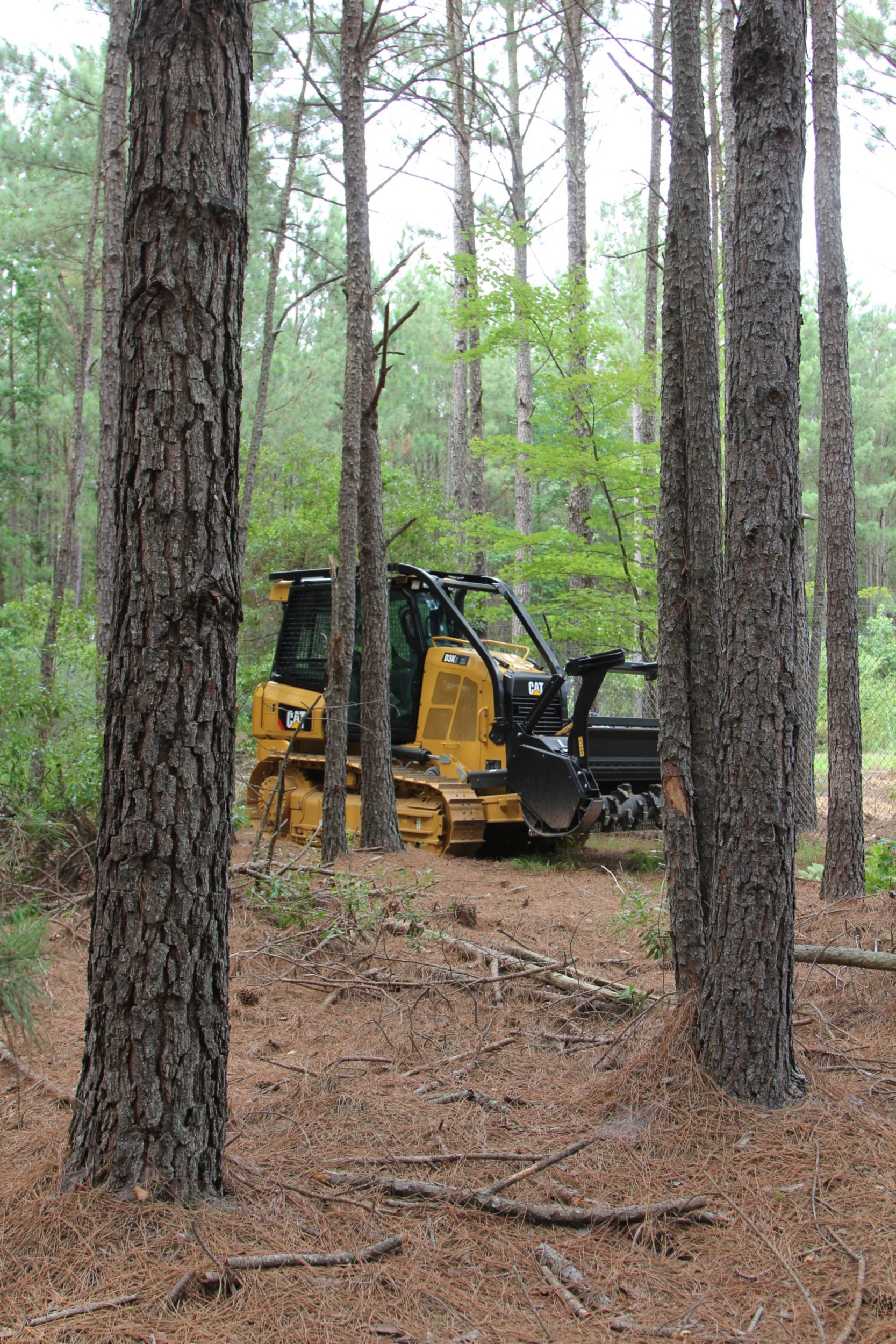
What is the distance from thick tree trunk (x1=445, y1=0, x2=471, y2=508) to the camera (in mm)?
15609

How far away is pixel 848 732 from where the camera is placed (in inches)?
267

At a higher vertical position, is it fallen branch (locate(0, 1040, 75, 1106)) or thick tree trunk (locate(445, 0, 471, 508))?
thick tree trunk (locate(445, 0, 471, 508))

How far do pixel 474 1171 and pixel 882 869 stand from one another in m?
4.14

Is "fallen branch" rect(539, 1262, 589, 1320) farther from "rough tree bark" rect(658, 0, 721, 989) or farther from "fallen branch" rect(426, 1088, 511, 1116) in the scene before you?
"rough tree bark" rect(658, 0, 721, 989)

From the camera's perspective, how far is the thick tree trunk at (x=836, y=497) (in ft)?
21.2

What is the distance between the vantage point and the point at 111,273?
876 centimetres

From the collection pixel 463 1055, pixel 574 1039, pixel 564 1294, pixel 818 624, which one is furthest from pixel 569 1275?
pixel 818 624

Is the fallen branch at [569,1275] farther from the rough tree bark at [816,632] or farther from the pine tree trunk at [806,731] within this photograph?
the pine tree trunk at [806,731]

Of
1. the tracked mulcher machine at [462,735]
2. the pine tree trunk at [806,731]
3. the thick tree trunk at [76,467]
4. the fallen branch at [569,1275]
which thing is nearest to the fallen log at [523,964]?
the fallen branch at [569,1275]

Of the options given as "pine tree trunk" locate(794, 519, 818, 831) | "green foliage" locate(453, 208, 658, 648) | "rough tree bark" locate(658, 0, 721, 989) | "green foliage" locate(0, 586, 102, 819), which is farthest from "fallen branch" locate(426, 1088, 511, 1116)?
"green foliage" locate(453, 208, 658, 648)

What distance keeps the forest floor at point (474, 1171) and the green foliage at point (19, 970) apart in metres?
0.54

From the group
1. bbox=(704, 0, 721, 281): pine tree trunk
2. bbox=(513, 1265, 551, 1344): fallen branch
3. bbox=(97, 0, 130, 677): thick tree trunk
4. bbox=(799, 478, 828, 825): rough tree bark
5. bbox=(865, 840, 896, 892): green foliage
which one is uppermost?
bbox=(704, 0, 721, 281): pine tree trunk

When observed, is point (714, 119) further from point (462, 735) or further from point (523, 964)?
point (523, 964)

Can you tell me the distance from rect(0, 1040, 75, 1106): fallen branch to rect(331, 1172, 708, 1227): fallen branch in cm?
119
